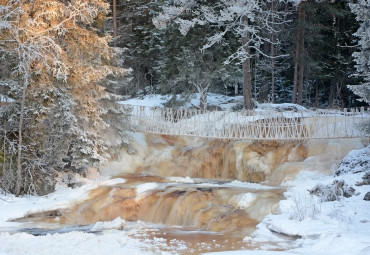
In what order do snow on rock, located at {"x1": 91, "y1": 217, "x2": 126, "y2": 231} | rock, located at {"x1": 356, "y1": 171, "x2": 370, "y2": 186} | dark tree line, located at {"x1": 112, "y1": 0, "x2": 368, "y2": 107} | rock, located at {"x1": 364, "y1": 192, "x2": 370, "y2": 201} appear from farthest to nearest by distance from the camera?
dark tree line, located at {"x1": 112, "y1": 0, "x2": 368, "y2": 107} < rock, located at {"x1": 356, "y1": 171, "x2": 370, "y2": 186} < snow on rock, located at {"x1": 91, "y1": 217, "x2": 126, "y2": 231} < rock, located at {"x1": 364, "y1": 192, "x2": 370, "y2": 201}

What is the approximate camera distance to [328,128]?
14000 mm

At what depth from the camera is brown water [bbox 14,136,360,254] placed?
9.74m

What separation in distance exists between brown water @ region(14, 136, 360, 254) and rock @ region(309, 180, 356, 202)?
3.43ft

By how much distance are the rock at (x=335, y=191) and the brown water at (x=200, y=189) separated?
1045 millimetres

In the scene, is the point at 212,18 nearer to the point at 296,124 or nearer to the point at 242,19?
the point at 242,19

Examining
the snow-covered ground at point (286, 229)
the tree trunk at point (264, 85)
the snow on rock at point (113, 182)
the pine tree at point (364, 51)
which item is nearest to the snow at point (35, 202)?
the snow-covered ground at point (286, 229)

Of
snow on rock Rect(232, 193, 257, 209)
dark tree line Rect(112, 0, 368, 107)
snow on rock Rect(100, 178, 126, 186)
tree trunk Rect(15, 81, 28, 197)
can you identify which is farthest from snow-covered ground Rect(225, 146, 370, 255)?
dark tree line Rect(112, 0, 368, 107)

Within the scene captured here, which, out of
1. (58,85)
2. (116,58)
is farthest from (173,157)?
(58,85)

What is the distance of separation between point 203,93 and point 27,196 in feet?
32.9

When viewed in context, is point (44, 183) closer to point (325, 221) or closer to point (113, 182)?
point (113, 182)

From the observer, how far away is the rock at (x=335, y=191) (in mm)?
9922

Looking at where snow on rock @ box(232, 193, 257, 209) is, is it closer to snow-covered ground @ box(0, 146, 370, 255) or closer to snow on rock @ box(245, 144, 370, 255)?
snow-covered ground @ box(0, 146, 370, 255)

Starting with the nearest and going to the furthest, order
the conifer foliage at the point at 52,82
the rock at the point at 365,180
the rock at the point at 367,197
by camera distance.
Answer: the rock at the point at 367,197, the rock at the point at 365,180, the conifer foliage at the point at 52,82

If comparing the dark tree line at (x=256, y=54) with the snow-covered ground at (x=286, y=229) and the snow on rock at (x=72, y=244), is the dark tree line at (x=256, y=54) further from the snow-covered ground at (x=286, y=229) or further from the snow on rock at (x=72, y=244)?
the snow on rock at (x=72, y=244)
